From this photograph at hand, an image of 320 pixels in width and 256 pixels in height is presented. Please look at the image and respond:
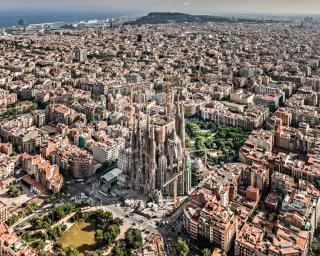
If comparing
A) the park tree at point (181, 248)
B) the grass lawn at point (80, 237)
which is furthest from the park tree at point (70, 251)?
the park tree at point (181, 248)

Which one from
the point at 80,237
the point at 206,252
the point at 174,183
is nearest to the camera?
the point at 206,252

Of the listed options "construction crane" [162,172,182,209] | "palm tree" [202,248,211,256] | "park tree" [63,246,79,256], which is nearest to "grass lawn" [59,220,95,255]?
"park tree" [63,246,79,256]

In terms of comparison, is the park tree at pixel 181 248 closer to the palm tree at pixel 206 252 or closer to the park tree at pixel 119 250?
the palm tree at pixel 206 252

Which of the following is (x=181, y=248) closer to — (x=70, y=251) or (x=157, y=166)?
(x=70, y=251)

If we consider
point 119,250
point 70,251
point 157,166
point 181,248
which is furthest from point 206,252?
point 157,166

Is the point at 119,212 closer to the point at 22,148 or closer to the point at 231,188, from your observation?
the point at 231,188

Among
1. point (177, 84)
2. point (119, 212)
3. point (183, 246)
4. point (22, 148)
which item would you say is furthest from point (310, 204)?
point (177, 84)
